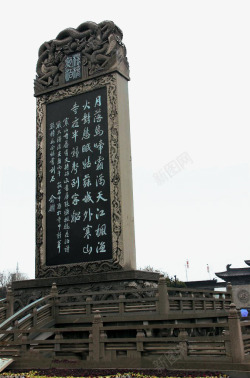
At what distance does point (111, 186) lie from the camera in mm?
9633

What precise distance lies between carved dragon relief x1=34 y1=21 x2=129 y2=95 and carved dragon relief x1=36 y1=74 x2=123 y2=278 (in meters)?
0.28

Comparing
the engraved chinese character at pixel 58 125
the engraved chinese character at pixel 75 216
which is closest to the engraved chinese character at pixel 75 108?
the engraved chinese character at pixel 58 125

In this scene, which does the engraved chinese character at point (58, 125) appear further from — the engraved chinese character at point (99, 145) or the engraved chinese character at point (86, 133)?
the engraved chinese character at point (99, 145)

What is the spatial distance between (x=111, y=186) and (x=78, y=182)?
3.13 feet

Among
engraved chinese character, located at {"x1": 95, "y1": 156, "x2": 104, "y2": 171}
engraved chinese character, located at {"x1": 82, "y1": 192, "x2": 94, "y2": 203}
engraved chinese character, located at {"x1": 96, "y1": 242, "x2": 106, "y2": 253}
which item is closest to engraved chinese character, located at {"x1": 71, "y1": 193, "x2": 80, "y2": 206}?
engraved chinese character, located at {"x1": 82, "y1": 192, "x2": 94, "y2": 203}

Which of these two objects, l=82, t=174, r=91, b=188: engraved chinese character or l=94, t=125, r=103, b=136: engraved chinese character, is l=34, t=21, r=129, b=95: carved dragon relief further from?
l=82, t=174, r=91, b=188: engraved chinese character

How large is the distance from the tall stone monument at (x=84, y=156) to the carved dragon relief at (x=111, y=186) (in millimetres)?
22

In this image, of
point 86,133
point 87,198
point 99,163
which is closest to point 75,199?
point 87,198

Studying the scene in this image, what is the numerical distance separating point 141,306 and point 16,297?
3688 millimetres

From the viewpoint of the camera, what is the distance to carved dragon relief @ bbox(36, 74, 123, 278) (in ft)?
30.6

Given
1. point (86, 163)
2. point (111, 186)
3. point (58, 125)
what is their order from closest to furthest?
point (111, 186) → point (86, 163) → point (58, 125)

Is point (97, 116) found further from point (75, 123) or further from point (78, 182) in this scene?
point (78, 182)

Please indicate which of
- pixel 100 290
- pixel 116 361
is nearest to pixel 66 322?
pixel 100 290

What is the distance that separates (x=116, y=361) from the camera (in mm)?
6281
